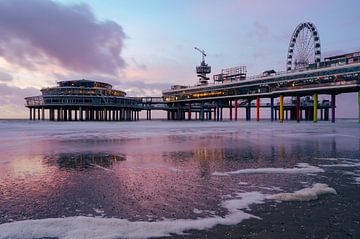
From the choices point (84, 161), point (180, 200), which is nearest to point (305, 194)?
point (180, 200)

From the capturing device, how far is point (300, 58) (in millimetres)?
87750

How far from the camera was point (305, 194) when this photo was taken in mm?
7434

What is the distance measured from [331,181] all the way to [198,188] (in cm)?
411

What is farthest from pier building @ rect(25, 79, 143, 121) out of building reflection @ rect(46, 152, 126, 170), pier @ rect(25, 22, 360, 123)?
building reflection @ rect(46, 152, 126, 170)

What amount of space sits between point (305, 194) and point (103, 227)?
488cm

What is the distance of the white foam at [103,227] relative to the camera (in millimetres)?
5108

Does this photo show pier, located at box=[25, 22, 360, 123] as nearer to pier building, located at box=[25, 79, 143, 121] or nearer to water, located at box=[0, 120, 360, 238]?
pier building, located at box=[25, 79, 143, 121]

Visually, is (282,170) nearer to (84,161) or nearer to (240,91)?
(84,161)

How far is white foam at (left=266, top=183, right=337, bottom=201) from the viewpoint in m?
7.18

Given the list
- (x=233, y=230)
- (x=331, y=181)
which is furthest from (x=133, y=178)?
(x=331, y=181)

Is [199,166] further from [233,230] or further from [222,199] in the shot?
[233,230]

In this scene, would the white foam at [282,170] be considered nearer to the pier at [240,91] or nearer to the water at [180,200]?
the water at [180,200]

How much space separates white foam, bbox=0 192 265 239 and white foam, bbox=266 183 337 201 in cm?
155

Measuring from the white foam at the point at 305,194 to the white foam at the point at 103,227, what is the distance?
61.0 inches
